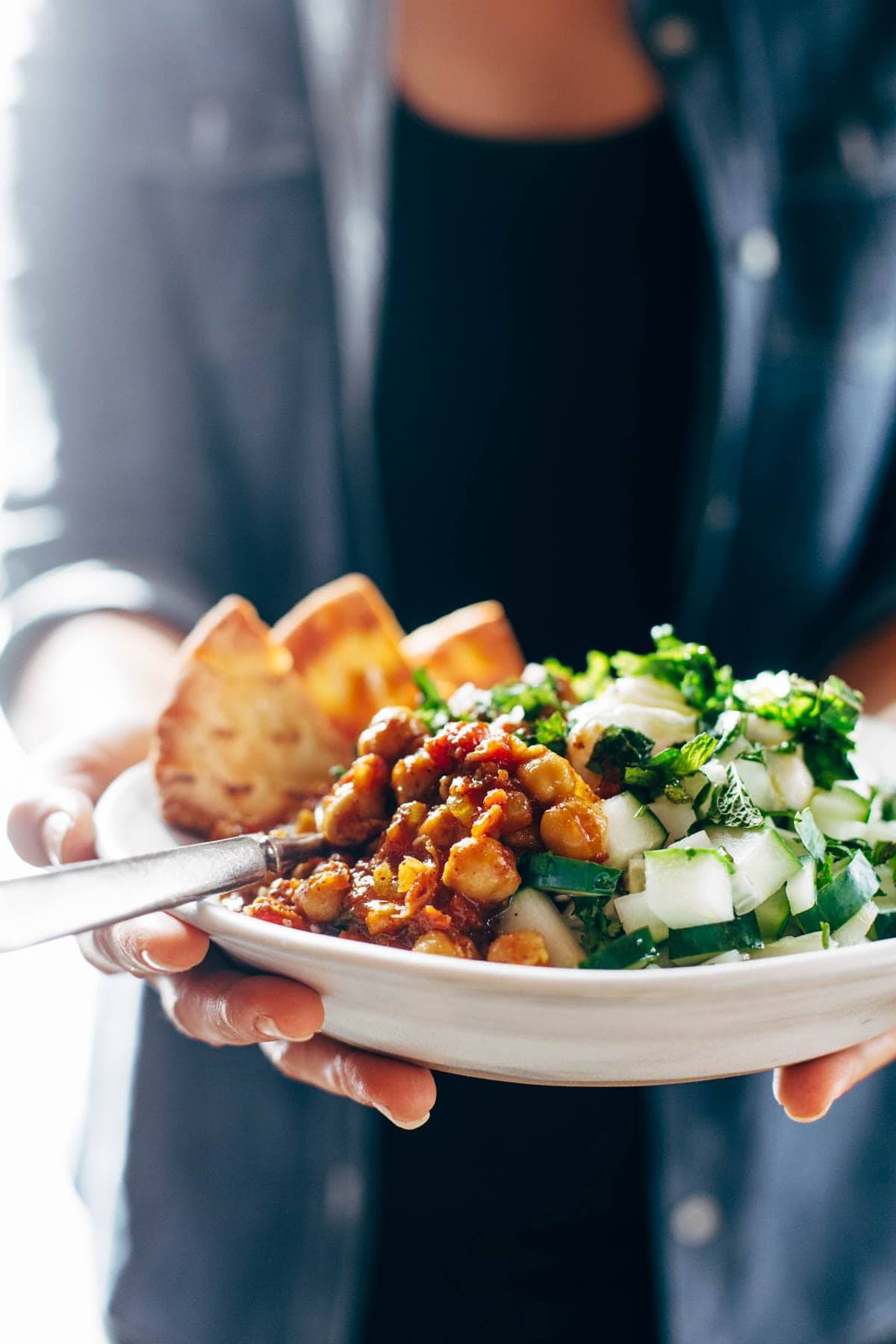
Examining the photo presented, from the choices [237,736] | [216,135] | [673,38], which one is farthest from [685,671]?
[216,135]

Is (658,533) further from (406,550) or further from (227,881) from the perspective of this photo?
(227,881)

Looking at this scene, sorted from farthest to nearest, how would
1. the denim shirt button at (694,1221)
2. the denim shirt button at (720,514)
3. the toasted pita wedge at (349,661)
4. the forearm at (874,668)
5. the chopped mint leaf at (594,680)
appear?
the denim shirt button at (720,514), the forearm at (874,668), the denim shirt button at (694,1221), the toasted pita wedge at (349,661), the chopped mint leaf at (594,680)

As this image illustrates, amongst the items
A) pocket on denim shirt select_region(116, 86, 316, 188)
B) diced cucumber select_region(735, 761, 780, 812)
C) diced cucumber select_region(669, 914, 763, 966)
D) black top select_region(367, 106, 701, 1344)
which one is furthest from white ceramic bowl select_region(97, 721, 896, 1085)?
pocket on denim shirt select_region(116, 86, 316, 188)

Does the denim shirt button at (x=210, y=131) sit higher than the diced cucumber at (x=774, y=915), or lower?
higher

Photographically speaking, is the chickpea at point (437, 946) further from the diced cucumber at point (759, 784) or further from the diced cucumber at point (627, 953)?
the diced cucumber at point (759, 784)

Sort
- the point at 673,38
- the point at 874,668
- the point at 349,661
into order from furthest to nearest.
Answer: the point at 673,38 → the point at 874,668 → the point at 349,661

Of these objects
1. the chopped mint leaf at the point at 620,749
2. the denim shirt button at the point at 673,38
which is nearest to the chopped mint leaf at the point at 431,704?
the chopped mint leaf at the point at 620,749

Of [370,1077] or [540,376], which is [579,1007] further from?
[540,376]

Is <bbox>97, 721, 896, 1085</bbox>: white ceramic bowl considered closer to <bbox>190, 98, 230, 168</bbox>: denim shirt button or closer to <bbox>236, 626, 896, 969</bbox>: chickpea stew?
<bbox>236, 626, 896, 969</bbox>: chickpea stew
